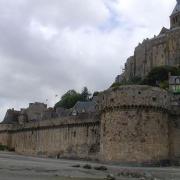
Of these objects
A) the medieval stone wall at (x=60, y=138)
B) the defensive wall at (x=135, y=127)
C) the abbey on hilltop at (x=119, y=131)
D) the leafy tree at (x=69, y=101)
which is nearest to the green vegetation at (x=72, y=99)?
the leafy tree at (x=69, y=101)

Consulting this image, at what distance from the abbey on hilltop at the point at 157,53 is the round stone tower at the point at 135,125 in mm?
51056

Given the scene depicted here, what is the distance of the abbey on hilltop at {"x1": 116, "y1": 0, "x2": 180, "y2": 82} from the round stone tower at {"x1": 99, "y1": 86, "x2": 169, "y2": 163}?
5106 cm

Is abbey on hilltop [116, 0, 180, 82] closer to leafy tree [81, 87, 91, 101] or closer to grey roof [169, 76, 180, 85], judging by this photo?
leafy tree [81, 87, 91, 101]

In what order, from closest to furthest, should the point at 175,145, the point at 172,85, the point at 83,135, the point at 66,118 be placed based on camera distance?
the point at 175,145 → the point at 83,135 → the point at 66,118 → the point at 172,85

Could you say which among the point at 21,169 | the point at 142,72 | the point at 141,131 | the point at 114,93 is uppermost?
the point at 142,72

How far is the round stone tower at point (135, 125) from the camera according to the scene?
41.0m

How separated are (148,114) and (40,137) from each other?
2098 centimetres

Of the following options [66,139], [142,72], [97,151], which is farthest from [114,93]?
[142,72]

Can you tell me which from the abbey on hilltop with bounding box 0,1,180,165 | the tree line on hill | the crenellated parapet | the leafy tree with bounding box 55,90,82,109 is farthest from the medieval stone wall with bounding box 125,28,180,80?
the crenellated parapet

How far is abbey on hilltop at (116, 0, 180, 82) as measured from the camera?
94812 mm

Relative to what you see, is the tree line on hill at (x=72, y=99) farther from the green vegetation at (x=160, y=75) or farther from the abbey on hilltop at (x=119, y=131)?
the abbey on hilltop at (x=119, y=131)

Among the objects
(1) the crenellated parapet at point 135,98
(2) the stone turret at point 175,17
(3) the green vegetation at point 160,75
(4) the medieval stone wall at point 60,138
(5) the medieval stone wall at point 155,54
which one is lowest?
(4) the medieval stone wall at point 60,138

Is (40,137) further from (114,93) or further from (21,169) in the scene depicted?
(21,169)

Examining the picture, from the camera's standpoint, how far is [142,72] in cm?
10075
